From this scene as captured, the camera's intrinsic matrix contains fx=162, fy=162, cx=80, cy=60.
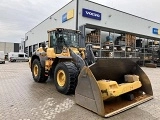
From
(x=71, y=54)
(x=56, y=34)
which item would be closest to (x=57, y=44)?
(x=56, y=34)

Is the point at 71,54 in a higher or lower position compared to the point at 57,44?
lower

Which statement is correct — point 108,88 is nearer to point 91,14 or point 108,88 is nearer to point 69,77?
point 69,77

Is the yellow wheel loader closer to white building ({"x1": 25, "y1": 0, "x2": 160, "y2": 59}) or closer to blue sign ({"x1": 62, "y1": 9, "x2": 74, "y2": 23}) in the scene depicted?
white building ({"x1": 25, "y1": 0, "x2": 160, "y2": 59})

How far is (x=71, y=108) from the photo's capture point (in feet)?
13.5

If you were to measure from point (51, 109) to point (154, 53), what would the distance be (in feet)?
62.9

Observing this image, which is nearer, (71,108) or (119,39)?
(71,108)

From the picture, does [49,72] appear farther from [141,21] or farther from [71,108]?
[141,21]

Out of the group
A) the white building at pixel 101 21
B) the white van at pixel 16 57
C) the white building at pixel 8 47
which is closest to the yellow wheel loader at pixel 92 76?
the white building at pixel 101 21

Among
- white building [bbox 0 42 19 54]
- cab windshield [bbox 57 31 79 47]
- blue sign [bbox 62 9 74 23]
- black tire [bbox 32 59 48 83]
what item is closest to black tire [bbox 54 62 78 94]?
cab windshield [bbox 57 31 79 47]

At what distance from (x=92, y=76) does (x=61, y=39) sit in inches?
121

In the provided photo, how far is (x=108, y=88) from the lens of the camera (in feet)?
12.7

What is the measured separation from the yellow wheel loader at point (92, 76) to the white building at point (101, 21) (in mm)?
6459

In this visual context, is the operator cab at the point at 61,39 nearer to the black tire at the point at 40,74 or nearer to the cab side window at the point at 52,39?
the cab side window at the point at 52,39

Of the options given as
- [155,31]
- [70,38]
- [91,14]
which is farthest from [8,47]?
[70,38]
